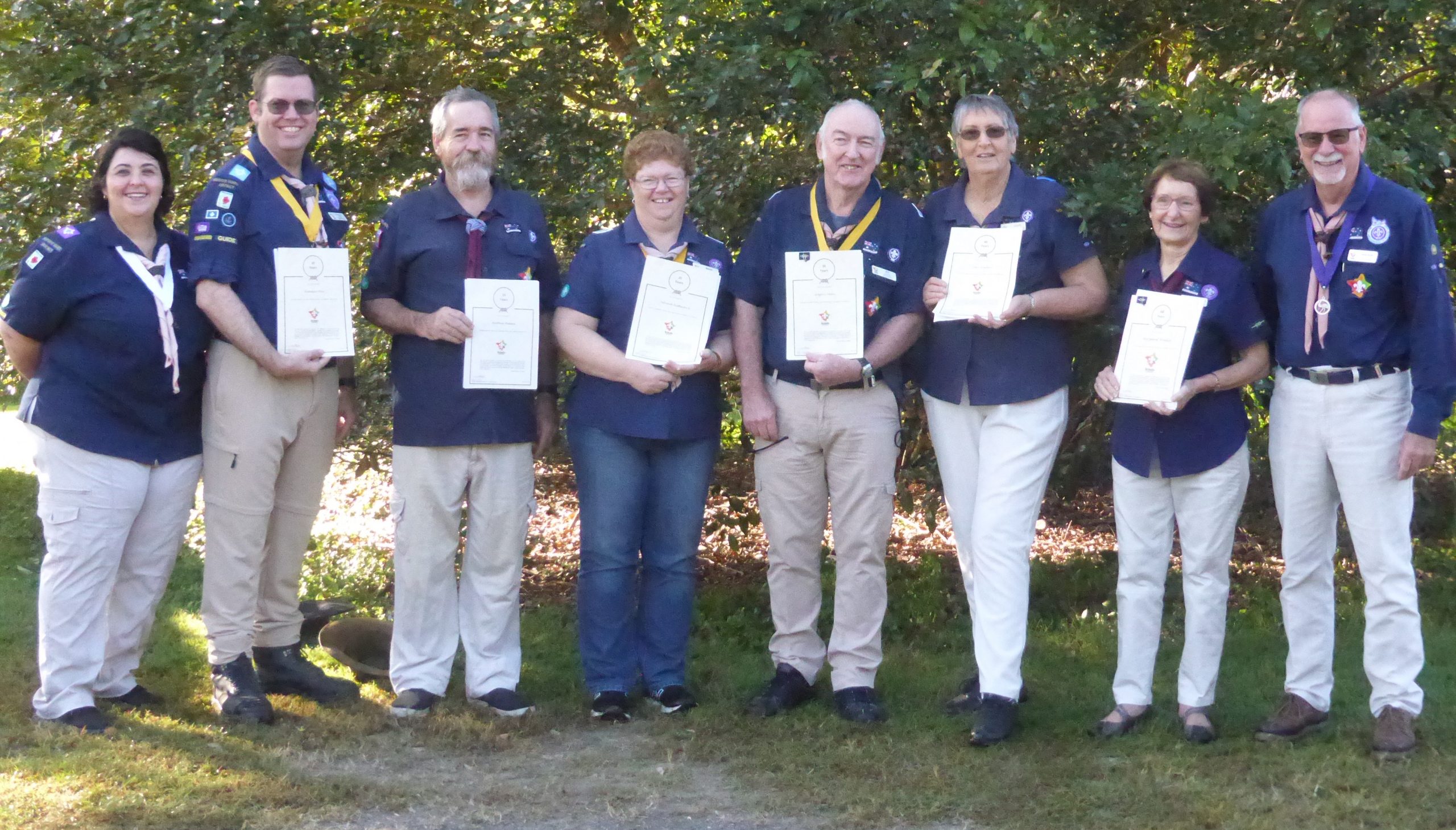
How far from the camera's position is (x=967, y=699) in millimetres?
5402

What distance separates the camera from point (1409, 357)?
15.3ft

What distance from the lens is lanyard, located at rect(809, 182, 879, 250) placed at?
504cm

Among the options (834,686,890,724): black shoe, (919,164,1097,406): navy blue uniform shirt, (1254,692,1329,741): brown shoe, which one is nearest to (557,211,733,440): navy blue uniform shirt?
(919,164,1097,406): navy blue uniform shirt

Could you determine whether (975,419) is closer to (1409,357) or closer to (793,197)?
(793,197)

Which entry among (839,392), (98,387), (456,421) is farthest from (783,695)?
(98,387)

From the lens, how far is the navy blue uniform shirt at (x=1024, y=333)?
493cm

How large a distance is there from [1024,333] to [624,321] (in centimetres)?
139

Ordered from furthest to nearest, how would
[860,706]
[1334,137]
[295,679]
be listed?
[295,679] < [860,706] < [1334,137]

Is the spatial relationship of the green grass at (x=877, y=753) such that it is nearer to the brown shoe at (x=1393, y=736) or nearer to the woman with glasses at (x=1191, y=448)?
the brown shoe at (x=1393, y=736)

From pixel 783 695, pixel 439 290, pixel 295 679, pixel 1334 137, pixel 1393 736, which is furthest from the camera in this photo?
pixel 295 679

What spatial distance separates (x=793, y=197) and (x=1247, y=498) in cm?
343

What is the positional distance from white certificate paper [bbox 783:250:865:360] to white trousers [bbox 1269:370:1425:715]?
1.44m

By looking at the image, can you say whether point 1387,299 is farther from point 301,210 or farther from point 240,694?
point 240,694

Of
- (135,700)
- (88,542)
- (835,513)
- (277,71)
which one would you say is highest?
(277,71)
